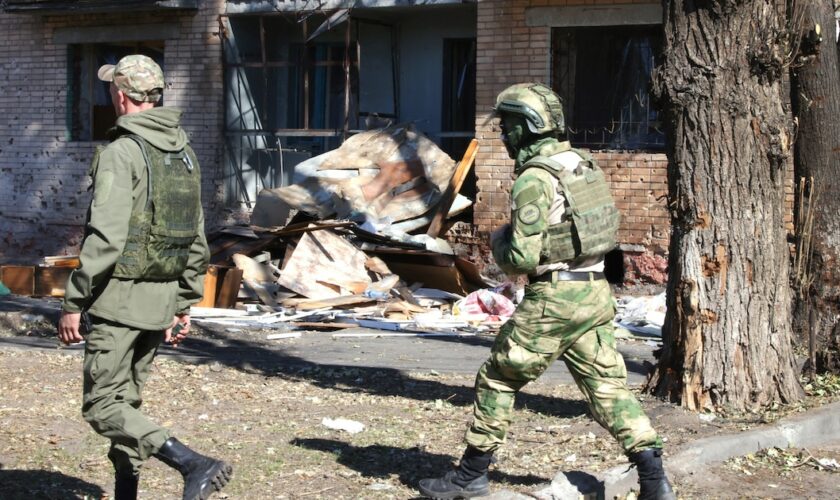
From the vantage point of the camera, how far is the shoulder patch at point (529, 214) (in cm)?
453

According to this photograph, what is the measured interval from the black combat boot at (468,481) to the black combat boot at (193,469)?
3.08 ft

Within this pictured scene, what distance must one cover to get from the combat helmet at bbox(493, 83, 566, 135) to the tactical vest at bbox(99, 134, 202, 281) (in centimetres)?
137

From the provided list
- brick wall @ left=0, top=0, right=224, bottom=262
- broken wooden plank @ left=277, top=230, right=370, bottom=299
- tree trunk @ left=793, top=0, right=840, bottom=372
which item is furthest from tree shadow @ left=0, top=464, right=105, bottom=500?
brick wall @ left=0, top=0, right=224, bottom=262

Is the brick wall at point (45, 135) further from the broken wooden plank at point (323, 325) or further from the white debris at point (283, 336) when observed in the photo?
the white debris at point (283, 336)

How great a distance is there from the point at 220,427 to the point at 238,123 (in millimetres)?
10551

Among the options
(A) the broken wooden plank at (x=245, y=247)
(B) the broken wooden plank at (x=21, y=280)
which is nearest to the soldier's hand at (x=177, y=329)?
(A) the broken wooden plank at (x=245, y=247)

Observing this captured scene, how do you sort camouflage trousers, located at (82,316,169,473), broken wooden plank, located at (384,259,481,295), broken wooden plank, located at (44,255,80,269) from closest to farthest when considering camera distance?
camouflage trousers, located at (82,316,169,473) < broken wooden plank, located at (384,259,481,295) < broken wooden plank, located at (44,255,80,269)

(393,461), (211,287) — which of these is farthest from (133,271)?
(211,287)

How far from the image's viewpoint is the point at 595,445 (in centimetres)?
602

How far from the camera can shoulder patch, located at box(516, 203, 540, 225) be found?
4.53 metres

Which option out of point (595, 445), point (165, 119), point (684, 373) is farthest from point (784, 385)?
point (165, 119)

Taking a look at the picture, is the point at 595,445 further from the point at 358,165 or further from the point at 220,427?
the point at 358,165

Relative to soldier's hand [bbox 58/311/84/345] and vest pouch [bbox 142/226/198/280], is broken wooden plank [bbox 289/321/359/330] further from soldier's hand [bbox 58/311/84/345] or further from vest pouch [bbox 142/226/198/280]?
soldier's hand [bbox 58/311/84/345]

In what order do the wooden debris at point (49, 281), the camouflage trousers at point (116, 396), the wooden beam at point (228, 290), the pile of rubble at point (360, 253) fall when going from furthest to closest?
the wooden debris at point (49, 281), the wooden beam at point (228, 290), the pile of rubble at point (360, 253), the camouflage trousers at point (116, 396)
